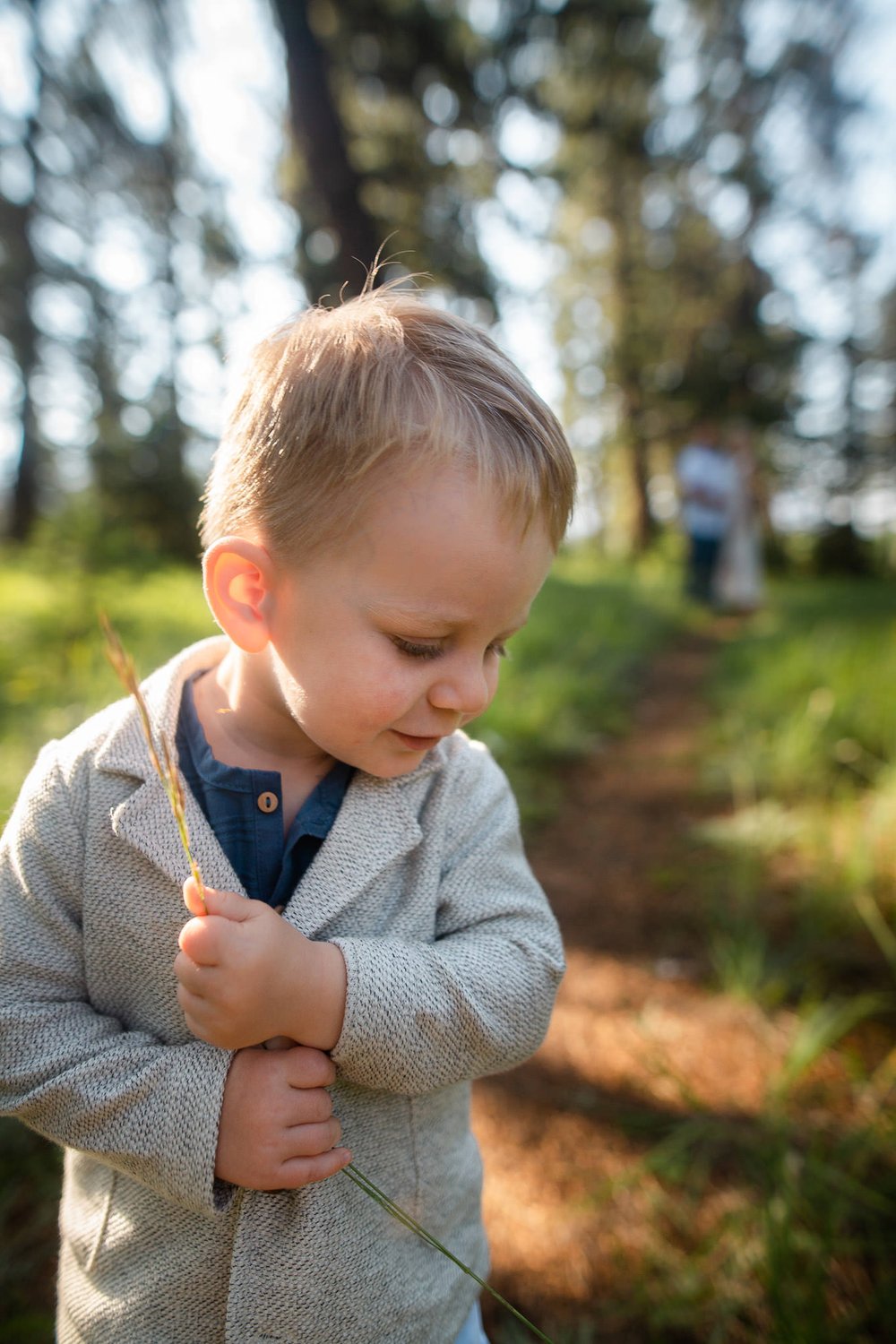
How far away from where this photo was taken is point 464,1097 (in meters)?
1.21

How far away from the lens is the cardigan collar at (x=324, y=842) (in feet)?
3.27

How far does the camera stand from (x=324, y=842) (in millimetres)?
1050

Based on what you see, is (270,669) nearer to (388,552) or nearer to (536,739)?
(388,552)

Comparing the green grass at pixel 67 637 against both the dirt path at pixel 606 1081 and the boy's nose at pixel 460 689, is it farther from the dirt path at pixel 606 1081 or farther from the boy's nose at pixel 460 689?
the dirt path at pixel 606 1081

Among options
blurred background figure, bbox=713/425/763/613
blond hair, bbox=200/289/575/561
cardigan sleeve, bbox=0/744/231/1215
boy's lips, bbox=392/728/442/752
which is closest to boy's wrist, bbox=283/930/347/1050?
cardigan sleeve, bbox=0/744/231/1215

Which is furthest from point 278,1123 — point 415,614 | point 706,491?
point 706,491

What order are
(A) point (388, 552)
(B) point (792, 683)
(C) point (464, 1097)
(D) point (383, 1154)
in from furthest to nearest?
(B) point (792, 683), (C) point (464, 1097), (D) point (383, 1154), (A) point (388, 552)

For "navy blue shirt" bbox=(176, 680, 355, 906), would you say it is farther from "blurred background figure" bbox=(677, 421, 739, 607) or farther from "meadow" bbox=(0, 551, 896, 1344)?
"blurred background figure" bbox=(677, 421, 739, 607)

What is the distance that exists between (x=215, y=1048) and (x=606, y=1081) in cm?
156

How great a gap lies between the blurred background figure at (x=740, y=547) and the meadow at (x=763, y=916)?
3.48 meters

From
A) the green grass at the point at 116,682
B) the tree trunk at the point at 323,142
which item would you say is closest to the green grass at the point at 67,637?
the green grass at the point at 116,682

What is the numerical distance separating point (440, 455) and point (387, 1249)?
1021mm

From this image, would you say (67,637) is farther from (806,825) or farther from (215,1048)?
(215,1048)

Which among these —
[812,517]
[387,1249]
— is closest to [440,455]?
[387,1249]
